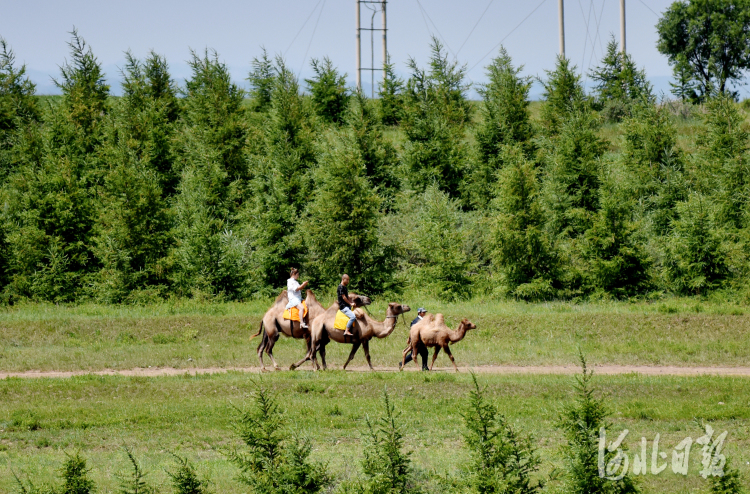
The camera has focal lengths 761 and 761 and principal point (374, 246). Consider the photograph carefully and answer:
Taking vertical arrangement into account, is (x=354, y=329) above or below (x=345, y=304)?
below

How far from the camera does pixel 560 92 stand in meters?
46.4

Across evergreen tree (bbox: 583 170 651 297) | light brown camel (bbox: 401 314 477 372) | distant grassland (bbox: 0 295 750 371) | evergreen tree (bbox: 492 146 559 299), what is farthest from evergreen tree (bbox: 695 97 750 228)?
light brown camel (bbox: 401 314 477 372)

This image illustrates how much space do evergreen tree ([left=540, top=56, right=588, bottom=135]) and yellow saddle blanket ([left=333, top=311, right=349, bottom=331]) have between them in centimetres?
2816

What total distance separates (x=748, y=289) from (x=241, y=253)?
66.8 feet

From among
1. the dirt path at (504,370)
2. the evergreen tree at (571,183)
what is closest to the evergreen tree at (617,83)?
the evergreen tree at (571,183)

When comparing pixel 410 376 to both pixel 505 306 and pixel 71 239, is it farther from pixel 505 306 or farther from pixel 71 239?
pixel 71 239

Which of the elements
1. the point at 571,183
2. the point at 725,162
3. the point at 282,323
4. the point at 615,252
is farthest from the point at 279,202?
the point at 725,162

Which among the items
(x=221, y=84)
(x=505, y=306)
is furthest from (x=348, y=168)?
(x=221, y=84)

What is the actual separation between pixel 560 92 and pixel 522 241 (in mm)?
18752

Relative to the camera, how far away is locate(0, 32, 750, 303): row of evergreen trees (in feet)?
103

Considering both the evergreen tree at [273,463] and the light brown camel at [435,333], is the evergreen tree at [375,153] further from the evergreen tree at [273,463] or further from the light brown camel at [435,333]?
the evergreen tree at [273,463]

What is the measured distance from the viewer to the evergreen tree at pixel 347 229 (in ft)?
105

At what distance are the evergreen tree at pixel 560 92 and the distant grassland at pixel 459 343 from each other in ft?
61.0

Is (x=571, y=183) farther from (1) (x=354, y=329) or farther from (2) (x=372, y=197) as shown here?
(1) (x=354, y=329)
